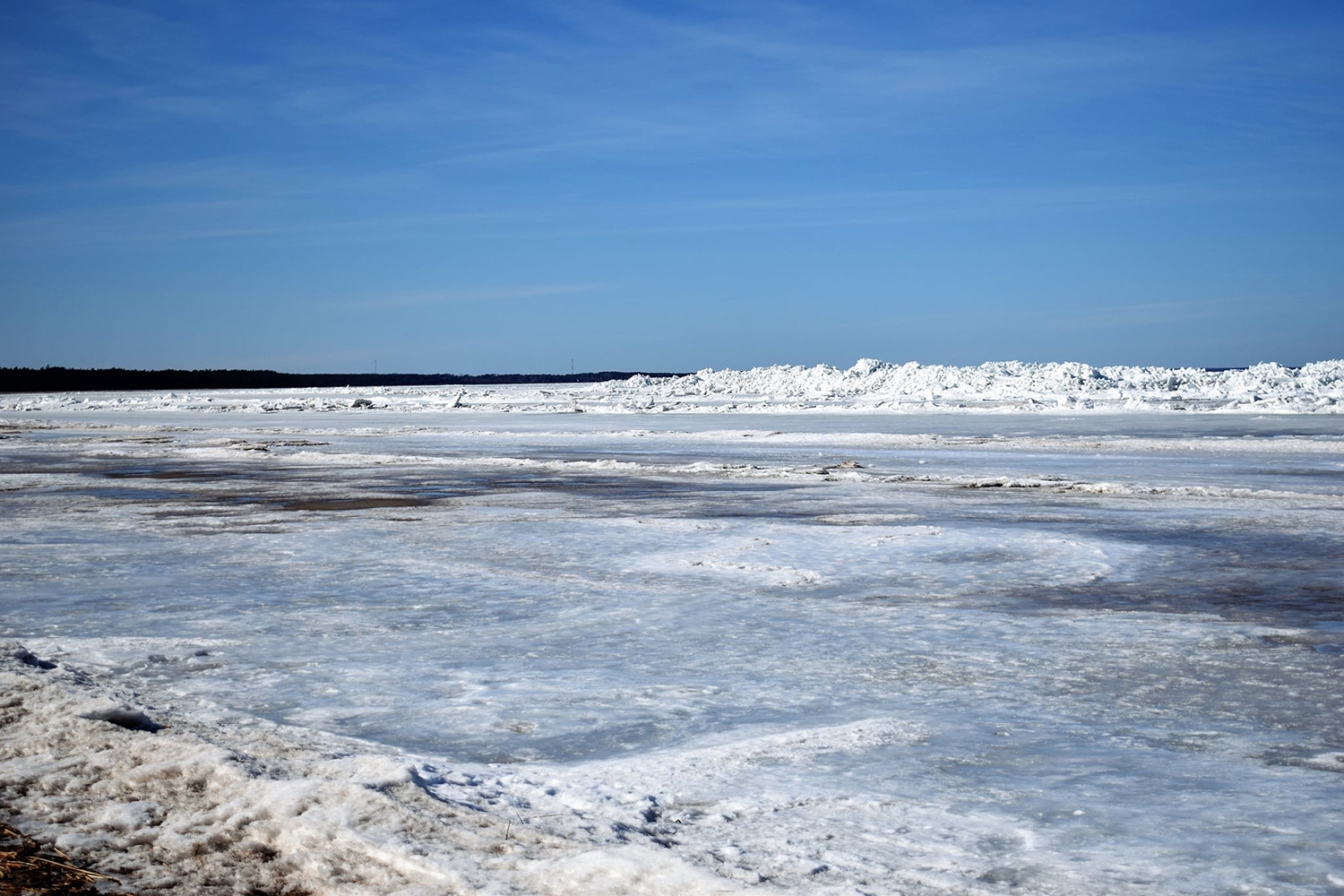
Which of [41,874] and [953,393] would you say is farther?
[953,393]

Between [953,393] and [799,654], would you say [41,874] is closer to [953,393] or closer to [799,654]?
[799,654]

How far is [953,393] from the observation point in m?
45.8

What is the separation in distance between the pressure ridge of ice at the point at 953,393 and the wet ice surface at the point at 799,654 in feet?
77.5

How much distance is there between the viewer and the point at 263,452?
20.9 m

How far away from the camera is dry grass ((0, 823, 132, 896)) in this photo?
274cm

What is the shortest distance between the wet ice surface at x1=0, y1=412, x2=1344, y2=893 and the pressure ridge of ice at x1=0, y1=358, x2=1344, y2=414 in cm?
2362

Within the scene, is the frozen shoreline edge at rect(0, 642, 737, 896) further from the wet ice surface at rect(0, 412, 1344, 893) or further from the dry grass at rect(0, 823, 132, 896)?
the wet ice surface at rect(0, 412, 1344, 893)

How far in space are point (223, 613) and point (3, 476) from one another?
11.4 meters

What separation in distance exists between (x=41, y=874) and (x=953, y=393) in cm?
4476

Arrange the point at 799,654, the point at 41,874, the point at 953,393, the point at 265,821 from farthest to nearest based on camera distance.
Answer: the point at 953,393 → the point at 799,654 → the point at 265,821 → the point at 41,874

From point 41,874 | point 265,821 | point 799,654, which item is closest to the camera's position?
point 41,874

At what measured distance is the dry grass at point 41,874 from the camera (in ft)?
9.00

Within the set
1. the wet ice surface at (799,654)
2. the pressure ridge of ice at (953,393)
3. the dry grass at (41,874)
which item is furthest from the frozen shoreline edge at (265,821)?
the pressure ridge of ice at (953,393)

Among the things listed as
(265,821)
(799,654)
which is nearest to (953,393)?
(799,654)
